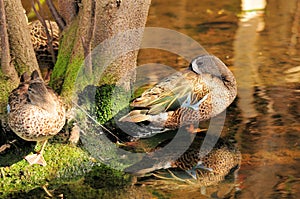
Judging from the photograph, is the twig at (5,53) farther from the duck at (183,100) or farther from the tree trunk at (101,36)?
the duck at (183,100)

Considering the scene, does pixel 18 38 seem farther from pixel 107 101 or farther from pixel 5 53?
pixel 107 101

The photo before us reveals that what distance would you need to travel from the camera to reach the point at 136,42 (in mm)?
7344

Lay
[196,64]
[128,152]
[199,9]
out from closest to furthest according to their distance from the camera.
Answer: [128,152] → [196,64] → [199,9]

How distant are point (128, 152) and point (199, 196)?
3.86ft

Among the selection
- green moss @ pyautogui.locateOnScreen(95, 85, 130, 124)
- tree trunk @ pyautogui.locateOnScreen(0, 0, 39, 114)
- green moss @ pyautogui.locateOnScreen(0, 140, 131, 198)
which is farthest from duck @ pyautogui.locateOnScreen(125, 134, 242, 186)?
tree trunk @ pyautogui.locateOnScreen(0, 0, 39, 114)

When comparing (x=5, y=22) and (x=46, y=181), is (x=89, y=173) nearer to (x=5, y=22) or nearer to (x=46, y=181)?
(x=46, y=181)

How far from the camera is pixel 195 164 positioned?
7.02 meters

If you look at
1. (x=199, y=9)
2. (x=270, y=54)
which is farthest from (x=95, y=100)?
(x=199, y=9)

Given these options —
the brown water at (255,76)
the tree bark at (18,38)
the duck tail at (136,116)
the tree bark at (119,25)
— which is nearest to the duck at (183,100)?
the duck tail at (136,116)

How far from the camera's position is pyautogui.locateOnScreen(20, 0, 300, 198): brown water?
21.0 feet

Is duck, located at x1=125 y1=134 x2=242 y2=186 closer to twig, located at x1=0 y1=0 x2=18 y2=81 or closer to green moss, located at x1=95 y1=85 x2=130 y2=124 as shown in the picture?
green moss, located at x1=95 y1=85 x2=130 y2=124

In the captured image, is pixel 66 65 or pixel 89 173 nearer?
pixel 89 173

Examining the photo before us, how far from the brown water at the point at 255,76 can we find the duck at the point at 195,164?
0.49 feet

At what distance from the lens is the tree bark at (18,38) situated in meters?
6.92
